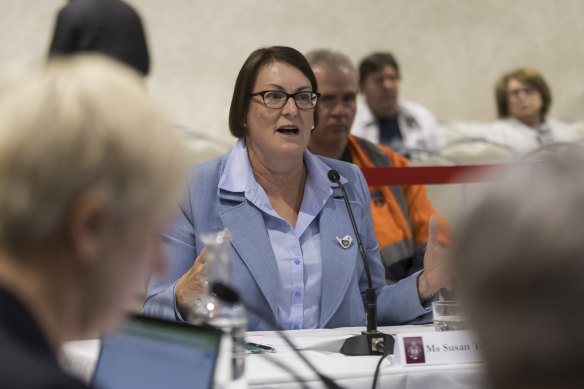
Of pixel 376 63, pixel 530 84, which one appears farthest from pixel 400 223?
pixel 530 84

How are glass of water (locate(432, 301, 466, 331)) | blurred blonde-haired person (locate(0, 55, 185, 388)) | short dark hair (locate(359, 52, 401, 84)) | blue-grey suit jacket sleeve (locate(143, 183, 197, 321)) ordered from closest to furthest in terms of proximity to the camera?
blurred blonde-haired person (locate(0, 55, 185, 388)) → glass of water (locate(432, 301, 466, 331)) → blue-grey suit jacket sleeve (locate(143, 183, 197, 321)) → short dark hair (locate(359, 52, 401, 84))

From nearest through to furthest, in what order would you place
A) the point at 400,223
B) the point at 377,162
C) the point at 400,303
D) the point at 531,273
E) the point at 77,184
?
1. the point at 531,273
2. the point at 77,184
3. the point at 400,303
4. the point at 400,223
5. the point at 377,162

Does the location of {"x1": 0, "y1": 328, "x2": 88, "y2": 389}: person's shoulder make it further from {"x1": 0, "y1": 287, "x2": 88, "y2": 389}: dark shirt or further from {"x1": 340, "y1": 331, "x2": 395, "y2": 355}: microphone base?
{"x1": 340, "y1": 331, "x2": 395, "y2": 355}: microphone base

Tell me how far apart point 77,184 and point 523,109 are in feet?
19.2

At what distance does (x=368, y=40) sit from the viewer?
24.6 ft

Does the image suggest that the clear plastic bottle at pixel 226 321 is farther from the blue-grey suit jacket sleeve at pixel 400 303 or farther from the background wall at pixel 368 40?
the background wall at pixel 368 40

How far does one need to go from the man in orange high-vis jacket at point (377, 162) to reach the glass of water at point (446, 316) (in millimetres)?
1053

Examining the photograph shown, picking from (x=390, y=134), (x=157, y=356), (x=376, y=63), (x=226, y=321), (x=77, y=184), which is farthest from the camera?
(x=390, y=134)

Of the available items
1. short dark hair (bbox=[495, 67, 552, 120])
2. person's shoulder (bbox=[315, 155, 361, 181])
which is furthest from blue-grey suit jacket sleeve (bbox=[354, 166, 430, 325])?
short dark hair (bbox=[495, 67, 552, 120])

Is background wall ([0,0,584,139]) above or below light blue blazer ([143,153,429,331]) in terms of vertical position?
above

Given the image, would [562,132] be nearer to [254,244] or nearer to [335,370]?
[254,244]

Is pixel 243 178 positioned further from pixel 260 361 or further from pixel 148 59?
pixel 260 361

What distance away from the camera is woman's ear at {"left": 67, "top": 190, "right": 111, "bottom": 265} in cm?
71

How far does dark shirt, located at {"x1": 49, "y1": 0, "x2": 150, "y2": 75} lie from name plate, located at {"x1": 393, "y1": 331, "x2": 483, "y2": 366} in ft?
4.20
